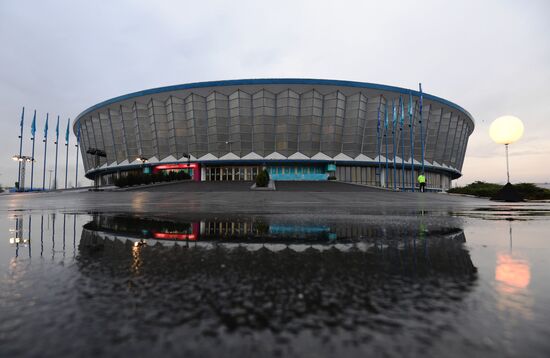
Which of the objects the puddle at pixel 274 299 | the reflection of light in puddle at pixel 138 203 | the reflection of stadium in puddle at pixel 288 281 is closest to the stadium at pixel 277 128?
the reflection of light in puddle at pixel 138 203

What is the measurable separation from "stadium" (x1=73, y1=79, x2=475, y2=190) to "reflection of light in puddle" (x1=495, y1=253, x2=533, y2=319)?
5134 cm

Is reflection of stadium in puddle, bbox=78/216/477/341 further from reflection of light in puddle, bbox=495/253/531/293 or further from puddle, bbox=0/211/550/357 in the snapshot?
reflection of light in puddle, bbox=495/253/531/293

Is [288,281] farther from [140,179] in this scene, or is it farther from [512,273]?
[140,179]

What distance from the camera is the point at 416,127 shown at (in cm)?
5881

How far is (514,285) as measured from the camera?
6.86 feet

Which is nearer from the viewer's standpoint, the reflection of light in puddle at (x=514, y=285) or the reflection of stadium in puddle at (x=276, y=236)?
the reflection of light in puddle at (x=514, y=285)

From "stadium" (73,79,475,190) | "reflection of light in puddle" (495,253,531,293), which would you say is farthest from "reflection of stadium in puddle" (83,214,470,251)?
"stadium" (73,79,475,190)

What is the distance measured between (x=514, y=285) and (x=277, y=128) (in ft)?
179

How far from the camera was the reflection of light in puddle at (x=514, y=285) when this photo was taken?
5.39ft

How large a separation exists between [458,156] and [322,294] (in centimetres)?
8002

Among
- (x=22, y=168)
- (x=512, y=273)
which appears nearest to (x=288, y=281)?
(x=512, y=273)

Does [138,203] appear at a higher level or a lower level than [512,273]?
higher

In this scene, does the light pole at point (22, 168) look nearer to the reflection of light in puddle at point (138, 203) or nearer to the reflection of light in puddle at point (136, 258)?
the reflection of light in puddle at point (138, 203)

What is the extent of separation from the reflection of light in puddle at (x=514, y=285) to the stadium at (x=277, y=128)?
5134 centimetres
